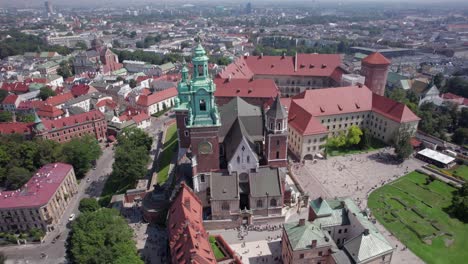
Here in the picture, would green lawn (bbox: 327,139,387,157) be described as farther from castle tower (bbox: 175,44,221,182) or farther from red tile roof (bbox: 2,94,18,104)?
red tile roof (bbox: 2,94,18,104)

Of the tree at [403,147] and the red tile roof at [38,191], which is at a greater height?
the tree at [403,147]

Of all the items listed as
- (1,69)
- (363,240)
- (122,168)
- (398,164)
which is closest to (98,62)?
(1,69)

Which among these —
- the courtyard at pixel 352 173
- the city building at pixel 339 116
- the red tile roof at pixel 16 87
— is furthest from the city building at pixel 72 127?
the courtyard at pixel 352 173

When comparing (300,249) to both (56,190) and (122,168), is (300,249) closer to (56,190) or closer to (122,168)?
(122,168)

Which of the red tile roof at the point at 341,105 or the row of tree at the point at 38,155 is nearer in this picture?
the row of tree at the point at 38,155

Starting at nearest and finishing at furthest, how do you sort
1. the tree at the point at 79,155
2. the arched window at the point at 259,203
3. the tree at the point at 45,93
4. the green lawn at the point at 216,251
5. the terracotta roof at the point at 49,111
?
1. the green lawn at the point at 216,251
2. the arched window at the point at 259,203
3. the tree at the point at 79,155
4. the terracotta roof at the point at 49,111
5. the tree at the point at 45,93

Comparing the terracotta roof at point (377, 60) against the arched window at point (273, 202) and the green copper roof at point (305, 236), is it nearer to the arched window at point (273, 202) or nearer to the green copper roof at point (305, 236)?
the arched window at point (273, 202)

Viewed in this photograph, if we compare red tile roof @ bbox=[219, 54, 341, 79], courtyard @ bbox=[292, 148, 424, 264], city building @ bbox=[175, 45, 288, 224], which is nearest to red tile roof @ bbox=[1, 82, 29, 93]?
red tile roof @ bbox=[219, 54, 341, 79]
